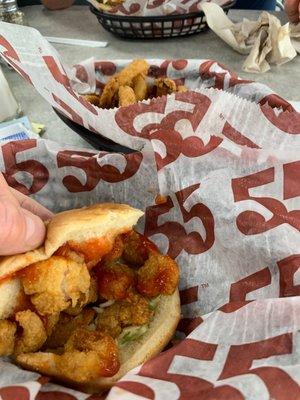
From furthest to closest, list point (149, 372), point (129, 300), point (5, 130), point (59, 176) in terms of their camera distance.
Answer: point (5, 130), point (59, 176), point (129, 300), point (149, 372)

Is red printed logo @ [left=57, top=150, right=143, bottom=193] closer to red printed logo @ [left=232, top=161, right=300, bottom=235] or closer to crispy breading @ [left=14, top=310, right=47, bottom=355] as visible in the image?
red printed logo @ [left=232, top=161, right=300, bottom=235]

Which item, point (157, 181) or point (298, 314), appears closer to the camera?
point (298, 314)

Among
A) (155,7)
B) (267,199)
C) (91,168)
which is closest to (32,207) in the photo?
(91,168)

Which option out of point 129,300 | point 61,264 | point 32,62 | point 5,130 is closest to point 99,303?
point 129,300

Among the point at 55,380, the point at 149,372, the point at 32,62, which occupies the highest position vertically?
the point at 32,62

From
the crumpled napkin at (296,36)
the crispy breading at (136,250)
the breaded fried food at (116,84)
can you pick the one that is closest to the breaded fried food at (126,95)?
the breaded fried food at (116,84)

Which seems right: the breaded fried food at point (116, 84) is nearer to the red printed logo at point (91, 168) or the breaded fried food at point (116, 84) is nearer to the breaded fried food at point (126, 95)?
the breaded fried food at point (126, 95)

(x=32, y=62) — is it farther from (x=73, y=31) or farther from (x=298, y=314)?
(x=73, y=31)
